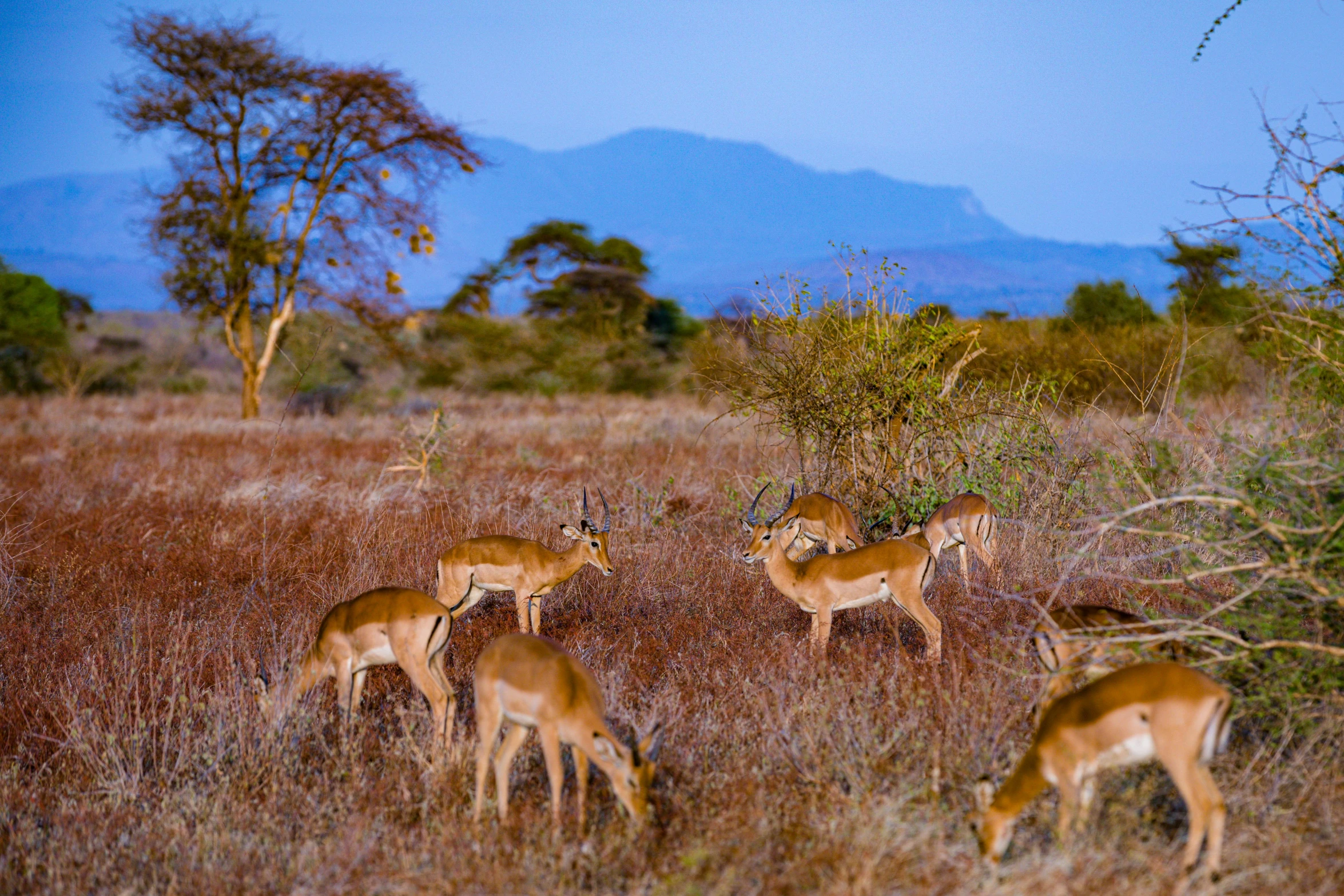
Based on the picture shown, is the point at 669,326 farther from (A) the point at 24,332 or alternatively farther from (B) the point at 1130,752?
(B) the point at 1130,752

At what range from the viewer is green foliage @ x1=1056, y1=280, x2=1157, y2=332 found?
1964 cm

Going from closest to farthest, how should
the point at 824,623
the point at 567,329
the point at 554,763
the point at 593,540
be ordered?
the point at 554,763, the point at 824,623, the point at 593,540, the point at 567,329

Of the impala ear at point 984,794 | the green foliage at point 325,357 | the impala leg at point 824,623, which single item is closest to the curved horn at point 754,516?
the impala leg at point 824,623

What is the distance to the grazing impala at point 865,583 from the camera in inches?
228

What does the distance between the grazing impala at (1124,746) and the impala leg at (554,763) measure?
1488 mm

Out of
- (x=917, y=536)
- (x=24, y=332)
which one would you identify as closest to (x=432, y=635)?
(x=917, y=536)

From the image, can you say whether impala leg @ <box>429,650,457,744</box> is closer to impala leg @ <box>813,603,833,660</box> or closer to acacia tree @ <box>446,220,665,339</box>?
impala leg @ <box>813,603,833,660</box>

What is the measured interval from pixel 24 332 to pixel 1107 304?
27.2m

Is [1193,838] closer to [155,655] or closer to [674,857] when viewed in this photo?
[674,857]

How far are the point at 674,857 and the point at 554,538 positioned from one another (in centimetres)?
542

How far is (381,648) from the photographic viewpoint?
4609 mm

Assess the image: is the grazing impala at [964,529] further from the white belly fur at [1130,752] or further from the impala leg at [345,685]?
the impala leg at [345,685]

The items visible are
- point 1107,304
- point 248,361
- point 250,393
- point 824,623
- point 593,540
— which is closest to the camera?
point 824,623

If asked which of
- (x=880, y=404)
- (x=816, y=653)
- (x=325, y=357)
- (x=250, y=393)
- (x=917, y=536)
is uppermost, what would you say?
(x=325, y=357)
